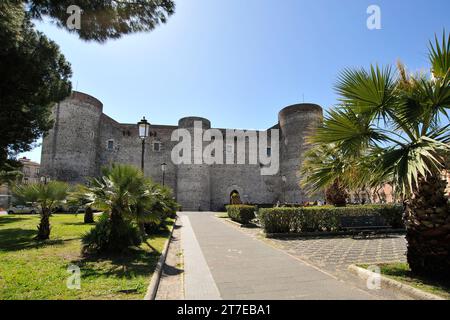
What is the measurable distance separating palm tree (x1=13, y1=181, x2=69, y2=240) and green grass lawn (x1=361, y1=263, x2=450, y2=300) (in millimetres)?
9507

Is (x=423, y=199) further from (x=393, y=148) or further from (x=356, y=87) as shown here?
(x=356, y=87)

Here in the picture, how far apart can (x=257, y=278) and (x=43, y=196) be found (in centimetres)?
804

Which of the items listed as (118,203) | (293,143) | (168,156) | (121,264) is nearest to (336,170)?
(121,264)

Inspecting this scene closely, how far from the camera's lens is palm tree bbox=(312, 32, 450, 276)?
4.44 metres

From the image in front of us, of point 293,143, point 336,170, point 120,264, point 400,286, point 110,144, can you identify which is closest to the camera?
point 400,286

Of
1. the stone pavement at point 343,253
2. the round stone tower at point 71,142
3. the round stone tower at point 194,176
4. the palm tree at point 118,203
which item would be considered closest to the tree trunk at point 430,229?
the stone pavement at point 343,253

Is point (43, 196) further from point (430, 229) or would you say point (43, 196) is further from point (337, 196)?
point (337, 196)

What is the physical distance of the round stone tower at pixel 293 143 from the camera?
125 feet

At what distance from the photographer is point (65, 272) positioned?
214 inches

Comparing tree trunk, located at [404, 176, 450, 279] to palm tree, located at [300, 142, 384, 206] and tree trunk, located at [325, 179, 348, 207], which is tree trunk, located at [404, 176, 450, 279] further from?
tree trunk, located at [325, 179, 348, 207]

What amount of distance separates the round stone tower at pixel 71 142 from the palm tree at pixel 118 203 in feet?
98.4

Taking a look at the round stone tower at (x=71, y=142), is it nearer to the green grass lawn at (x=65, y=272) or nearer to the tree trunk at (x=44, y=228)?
the tree trunk at (x=44, y=228)

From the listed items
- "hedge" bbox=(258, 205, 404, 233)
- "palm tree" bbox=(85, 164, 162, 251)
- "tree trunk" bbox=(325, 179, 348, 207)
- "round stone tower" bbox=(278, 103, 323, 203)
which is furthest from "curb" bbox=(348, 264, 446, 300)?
"round stone tower" bbox=(278, 103, 323, 203)
